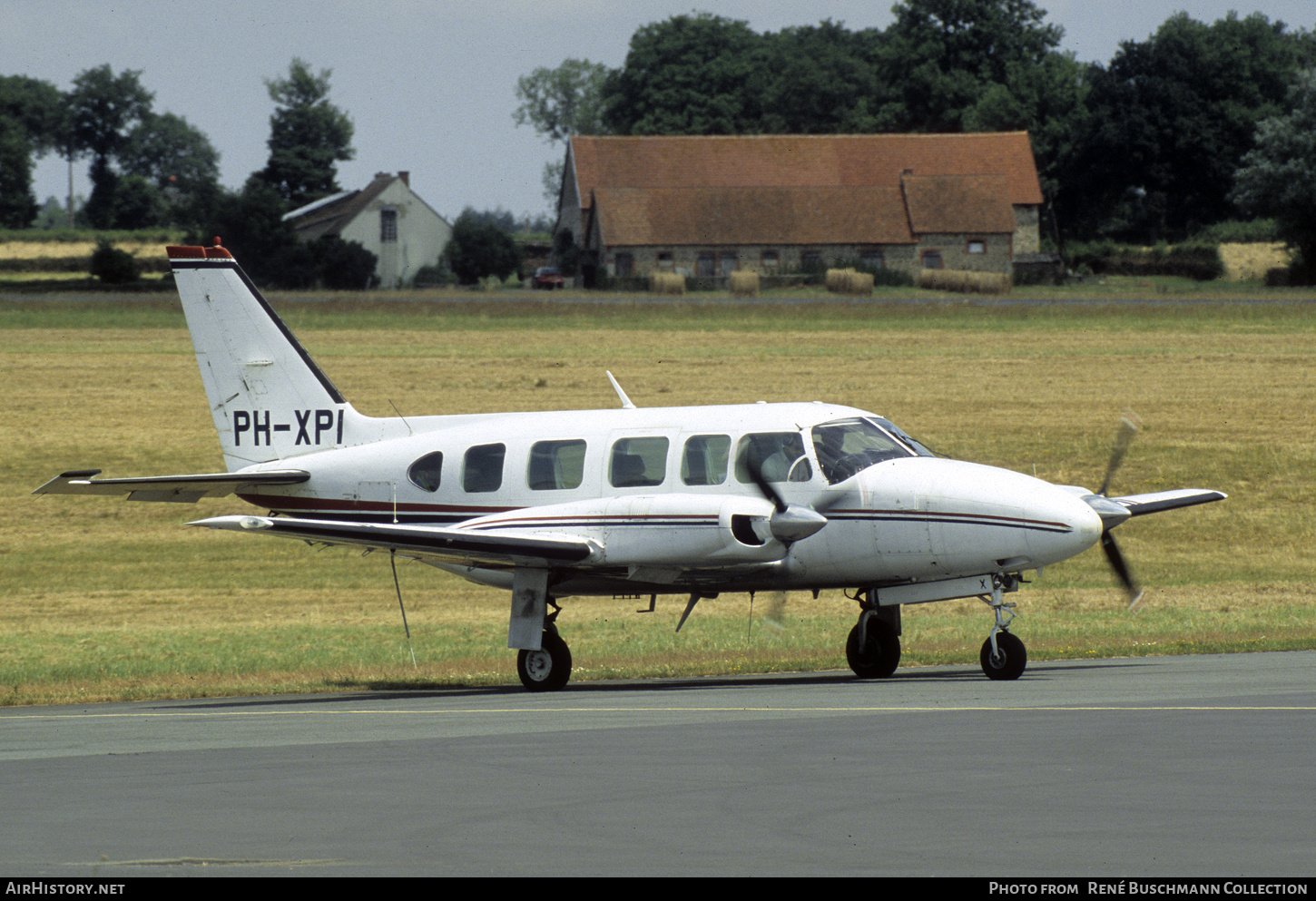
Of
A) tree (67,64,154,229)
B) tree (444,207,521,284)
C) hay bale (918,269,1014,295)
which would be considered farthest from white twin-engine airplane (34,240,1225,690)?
tree (67,64,154,229)

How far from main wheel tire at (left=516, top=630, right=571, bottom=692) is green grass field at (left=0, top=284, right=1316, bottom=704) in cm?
171

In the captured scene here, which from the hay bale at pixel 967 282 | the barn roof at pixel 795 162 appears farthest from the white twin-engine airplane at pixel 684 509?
the barn roof at pixel 795 162

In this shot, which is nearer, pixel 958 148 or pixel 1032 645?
pixel 1032 645

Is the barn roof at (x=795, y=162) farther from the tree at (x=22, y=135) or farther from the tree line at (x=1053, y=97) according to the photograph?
the tree at (x=22, y=135)

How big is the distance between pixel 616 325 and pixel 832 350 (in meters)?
10.6

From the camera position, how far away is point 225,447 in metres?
21.1

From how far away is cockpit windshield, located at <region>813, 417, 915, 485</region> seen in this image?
684 inches

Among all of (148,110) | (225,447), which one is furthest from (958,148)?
(148,110)

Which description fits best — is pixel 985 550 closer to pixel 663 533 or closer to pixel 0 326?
pixel 663 533

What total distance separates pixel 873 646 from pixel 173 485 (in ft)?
27.1

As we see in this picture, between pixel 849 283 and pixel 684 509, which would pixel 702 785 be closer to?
pixel 684 509

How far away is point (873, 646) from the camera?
58.7 feet

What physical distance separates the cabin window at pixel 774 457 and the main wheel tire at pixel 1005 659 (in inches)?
101

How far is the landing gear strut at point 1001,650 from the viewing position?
1656 centimetres
